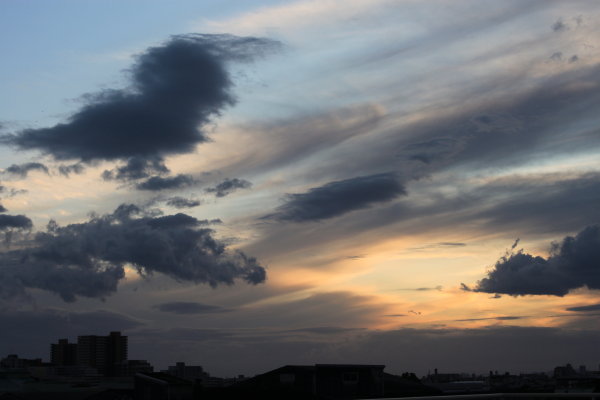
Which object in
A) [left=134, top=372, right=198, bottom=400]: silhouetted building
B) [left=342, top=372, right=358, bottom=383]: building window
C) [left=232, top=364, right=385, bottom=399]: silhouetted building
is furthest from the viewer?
[left=342, top=372, right=358, bottom=383]: building window

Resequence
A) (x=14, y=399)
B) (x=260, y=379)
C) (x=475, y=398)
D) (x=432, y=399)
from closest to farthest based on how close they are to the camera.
A: (x=432, y=399) < (x=475, y=398) < (x=14, y=399) < (x=260, y=379)

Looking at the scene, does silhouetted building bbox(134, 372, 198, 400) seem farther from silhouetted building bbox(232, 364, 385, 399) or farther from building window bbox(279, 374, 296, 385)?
building window bbox(279, 374, 296, 385)

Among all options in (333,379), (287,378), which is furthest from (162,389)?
(333,379)

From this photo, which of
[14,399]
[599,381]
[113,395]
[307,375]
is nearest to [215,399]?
[113,395]

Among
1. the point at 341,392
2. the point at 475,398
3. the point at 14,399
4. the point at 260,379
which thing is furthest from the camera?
the point at 341,392

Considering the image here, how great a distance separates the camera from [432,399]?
10.8m

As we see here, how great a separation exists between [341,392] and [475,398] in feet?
187

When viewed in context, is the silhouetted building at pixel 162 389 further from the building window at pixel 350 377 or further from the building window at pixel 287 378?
the building window at pixel 350 377

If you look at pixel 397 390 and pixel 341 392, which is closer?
pixel 341 392

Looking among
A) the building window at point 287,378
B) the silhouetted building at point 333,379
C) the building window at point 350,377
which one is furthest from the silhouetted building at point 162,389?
the building window at point 350,377

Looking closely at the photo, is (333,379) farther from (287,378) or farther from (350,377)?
(287,378)

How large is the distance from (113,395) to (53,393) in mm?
20216

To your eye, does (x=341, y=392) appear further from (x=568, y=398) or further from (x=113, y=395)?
(x=568, y=398)

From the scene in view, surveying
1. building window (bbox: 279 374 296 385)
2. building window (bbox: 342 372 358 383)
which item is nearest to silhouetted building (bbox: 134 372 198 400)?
building window (bbox: 279 374 296 385)
